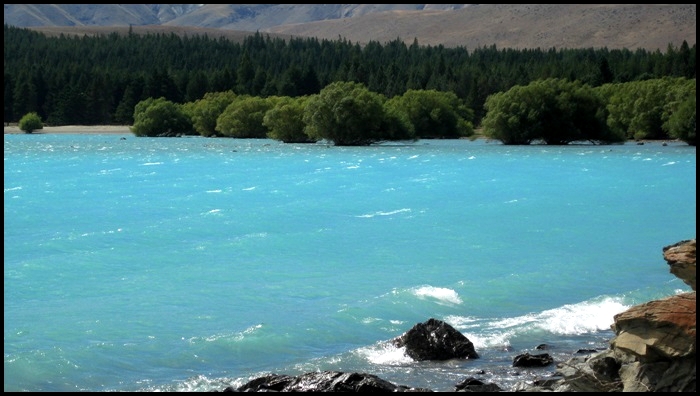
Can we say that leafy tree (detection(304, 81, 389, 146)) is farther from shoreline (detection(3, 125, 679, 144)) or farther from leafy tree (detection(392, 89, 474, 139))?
shoreline (detection(3, 125, 679, 144))

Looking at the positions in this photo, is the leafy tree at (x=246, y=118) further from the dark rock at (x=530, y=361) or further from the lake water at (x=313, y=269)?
the dark rock at (x=530, y=361)

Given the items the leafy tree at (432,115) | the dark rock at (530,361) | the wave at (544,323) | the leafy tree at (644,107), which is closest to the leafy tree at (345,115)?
the leafy tree at (432,115)

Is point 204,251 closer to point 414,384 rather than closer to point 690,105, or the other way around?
point 414,384

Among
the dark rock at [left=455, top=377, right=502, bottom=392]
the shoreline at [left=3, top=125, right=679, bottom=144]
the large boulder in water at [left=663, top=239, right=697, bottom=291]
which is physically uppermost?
the large boulder in water at [left=663, top=239, right=697, bottom=291]

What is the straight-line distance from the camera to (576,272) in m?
28.2

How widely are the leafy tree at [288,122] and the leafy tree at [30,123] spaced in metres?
48.9

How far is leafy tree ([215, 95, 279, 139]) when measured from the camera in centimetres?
12625

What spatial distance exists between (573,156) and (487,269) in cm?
5803

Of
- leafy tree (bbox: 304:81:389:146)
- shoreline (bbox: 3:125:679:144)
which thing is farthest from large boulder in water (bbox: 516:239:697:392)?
shoreline (bbox: 3:125:679:144)

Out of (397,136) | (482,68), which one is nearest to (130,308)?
(397,136)

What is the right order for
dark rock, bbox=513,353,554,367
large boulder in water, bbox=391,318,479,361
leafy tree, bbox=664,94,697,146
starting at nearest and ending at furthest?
dark rock, bbox=513,353,554,367
large boulder in water, bbox=391,318,479,361
leafy tree, bbox=664,94,697,146

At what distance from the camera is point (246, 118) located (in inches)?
5012

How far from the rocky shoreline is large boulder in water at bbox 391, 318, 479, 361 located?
7.18 ft

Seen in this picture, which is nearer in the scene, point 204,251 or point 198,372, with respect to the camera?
point 198,372
